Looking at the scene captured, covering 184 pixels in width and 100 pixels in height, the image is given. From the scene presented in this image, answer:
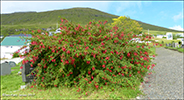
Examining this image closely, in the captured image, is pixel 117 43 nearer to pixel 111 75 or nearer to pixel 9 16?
pixel 111 75

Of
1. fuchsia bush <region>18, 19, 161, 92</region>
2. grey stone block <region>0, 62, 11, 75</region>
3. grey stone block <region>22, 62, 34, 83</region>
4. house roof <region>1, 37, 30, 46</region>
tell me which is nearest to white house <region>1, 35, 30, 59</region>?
house roof <region>1, 37, 30, 46</region>

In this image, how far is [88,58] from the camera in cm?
469

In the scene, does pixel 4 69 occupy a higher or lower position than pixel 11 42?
lower

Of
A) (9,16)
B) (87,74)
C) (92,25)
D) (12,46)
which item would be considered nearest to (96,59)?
(87,74)

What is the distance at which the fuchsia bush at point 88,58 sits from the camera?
4859 mm

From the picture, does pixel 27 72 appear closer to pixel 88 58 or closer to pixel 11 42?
pixel 88 58

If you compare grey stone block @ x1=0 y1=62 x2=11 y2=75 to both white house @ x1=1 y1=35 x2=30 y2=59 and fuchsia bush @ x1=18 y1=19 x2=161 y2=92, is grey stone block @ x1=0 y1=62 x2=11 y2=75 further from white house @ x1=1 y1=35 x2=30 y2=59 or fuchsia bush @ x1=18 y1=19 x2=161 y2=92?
white house @ x1=1 y1=35 x2=30 y2=59

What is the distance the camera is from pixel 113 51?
512cm

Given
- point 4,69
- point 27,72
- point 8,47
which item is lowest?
point 4,69

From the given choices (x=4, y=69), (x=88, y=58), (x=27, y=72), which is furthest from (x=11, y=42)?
(x=88, y=58)

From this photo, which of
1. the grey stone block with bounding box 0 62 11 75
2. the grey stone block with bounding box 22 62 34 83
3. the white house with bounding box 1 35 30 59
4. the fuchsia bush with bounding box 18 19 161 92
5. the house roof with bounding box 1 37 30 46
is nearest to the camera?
the fuchsia bush with bounding box 18 19 161 92

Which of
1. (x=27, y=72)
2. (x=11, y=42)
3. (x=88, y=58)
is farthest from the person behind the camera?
(x=11, y=42)

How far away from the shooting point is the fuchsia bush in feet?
15.9

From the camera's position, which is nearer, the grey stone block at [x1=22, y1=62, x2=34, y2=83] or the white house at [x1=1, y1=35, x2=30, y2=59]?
the grey stone block at [x1=22, y1=62, x2=34, y2=83]
